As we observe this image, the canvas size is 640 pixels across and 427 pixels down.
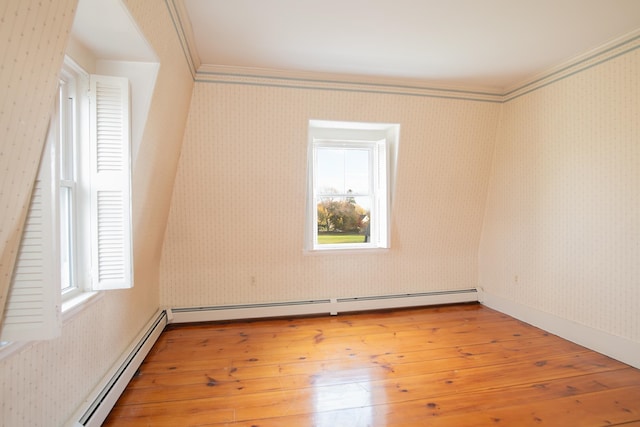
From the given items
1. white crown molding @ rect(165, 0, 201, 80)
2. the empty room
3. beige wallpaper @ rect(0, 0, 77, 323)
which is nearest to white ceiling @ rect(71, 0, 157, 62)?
the empty room

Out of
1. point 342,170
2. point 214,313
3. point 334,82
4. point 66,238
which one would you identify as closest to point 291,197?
point 342,170

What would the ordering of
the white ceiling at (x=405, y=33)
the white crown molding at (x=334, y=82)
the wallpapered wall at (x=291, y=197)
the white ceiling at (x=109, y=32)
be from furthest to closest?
the wallpapered wall at (x=291, y=197), the white crown molding at (x=334, y=82), the white ceiling at (x=405, y=33), the white ceiling at (x=109, y=32)

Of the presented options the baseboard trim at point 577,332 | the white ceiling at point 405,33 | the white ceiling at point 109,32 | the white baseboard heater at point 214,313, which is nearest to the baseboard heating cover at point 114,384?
the white baseboard heater at point 214,313

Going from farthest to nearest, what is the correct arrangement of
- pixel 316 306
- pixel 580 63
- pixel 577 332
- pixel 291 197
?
1. pixel 316 306
2. pixel 291 197
3. pixel 577 332
4. pixel 580 63

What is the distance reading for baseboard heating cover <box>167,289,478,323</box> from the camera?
3.40 metres

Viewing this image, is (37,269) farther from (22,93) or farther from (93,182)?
(93,182)

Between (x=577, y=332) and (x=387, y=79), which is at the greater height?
(x=387, y=79)

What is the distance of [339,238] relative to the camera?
3.85 metres

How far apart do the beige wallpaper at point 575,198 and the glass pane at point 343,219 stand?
151 cm

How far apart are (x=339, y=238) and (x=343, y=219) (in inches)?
8.9

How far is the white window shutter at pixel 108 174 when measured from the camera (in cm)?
176

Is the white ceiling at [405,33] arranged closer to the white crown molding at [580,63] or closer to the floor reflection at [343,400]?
the white crown molding at [580,63]

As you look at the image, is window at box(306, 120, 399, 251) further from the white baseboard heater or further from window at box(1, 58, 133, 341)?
window at box(1, 58, 133, 341)

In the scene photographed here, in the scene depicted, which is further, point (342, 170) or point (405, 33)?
point (342, 170)
